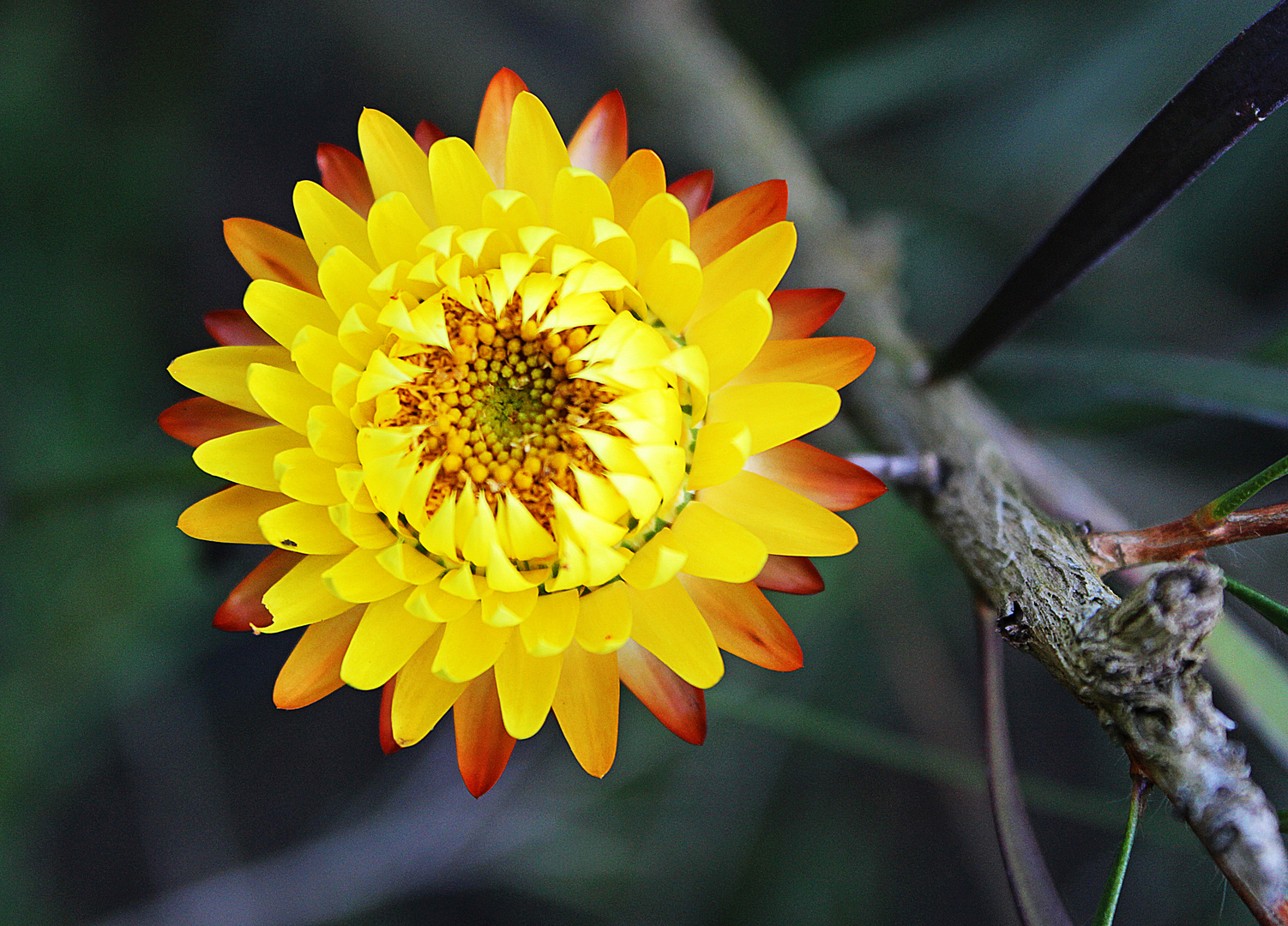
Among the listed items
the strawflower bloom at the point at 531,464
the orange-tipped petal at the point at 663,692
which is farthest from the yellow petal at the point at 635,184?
the orange-tipped petal at the point at 663,692

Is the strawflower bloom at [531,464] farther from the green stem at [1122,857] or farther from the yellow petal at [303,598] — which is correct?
the green stem at [1122,857]

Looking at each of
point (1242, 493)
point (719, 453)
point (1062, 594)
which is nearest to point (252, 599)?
point (719, 453)

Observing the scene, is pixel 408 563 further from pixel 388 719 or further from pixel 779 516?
pixel 779 516

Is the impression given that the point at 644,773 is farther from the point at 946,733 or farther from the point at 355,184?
the point at 355,184

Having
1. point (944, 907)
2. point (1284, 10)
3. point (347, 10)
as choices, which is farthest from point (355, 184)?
point (944, 907)

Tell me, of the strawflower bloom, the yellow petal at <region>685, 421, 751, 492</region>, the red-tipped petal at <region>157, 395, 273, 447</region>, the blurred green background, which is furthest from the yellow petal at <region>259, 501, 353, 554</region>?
the blurred green background
